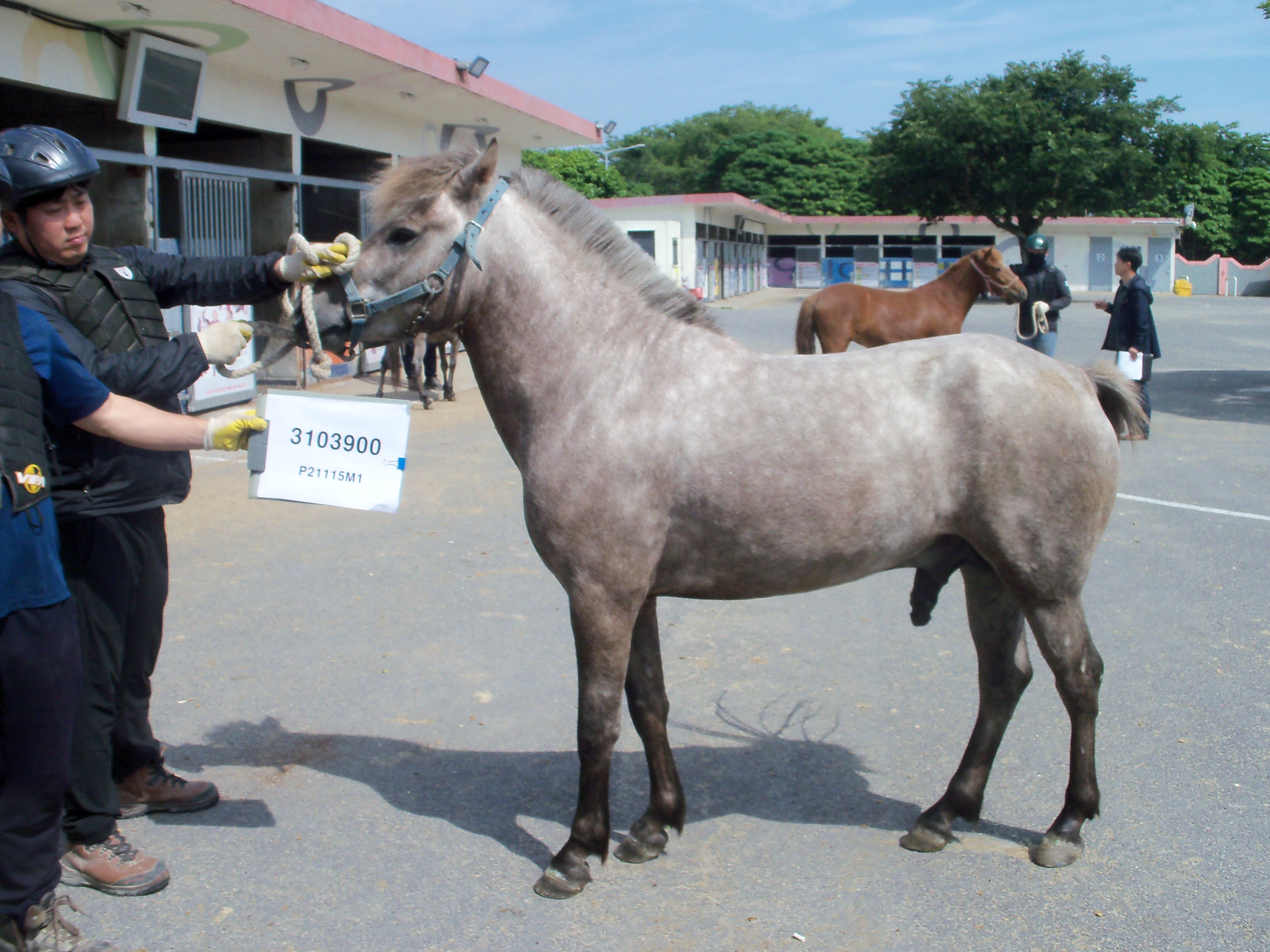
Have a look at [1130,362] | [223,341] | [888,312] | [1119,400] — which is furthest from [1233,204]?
[223,341]

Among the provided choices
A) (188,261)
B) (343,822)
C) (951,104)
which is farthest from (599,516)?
(951,104)

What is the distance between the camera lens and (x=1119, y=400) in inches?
121

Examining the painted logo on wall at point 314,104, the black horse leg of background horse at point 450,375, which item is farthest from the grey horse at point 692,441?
the painted logo on wall at point 314,104

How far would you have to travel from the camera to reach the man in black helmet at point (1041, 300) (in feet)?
32.6

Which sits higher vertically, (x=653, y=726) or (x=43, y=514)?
(x=43, y=514)

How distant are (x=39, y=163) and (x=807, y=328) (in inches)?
393

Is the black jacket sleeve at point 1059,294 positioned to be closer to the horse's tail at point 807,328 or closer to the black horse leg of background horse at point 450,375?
the horse's tail at point 807,328

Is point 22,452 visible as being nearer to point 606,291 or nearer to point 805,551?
point 606,291

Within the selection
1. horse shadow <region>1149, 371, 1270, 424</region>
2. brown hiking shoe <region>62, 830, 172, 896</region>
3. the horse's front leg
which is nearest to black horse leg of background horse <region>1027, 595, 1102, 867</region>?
the horse's front leg

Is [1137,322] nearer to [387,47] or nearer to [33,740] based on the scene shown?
[387,47]

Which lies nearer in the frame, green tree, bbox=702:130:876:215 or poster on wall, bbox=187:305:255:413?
poster on wall, bbox=187:305:255:413

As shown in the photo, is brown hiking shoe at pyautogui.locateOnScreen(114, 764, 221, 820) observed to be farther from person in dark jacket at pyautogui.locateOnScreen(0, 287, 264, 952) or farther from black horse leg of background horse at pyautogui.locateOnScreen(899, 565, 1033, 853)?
black horse leg of background horse at pyautogui.locateOnScreen(899, 565, 1033, 853)

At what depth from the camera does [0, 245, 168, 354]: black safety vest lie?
269 centimetres

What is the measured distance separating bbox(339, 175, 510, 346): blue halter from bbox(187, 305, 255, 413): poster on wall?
797cm
